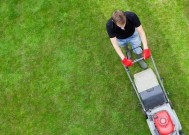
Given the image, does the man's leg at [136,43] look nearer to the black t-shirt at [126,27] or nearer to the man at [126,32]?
the man at [126,32]

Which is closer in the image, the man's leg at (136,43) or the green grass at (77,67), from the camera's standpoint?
the man's leg at (136,43)

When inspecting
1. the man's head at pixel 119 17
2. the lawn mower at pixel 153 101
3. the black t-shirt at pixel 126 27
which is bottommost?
the lawn mower at pixel 153 101

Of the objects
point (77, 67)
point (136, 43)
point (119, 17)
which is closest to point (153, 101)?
point (136, 43)

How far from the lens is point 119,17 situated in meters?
6.49

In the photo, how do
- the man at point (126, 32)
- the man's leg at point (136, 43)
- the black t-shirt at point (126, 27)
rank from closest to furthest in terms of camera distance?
the man at point (126, 32), the black t-shirt at point (126, 27), the man's leg at point (136, 43)

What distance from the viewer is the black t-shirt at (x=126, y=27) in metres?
6.91

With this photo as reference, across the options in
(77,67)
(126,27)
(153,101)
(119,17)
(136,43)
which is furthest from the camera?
(77,67)

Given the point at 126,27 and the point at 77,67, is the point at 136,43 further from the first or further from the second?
the point at 77,67

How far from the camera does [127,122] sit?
7.97 m

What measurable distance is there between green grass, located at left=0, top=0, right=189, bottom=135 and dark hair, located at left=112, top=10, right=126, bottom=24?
198 cm

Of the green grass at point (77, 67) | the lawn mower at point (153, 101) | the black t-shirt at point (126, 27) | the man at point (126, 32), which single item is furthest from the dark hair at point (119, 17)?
the green grass at point (77, 67)

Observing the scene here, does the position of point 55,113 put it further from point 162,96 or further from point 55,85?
point 162,96

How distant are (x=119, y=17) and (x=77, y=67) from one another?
8.01ft

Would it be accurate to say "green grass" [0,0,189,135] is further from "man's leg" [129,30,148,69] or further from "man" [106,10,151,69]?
"man" [106,10,151,69]
